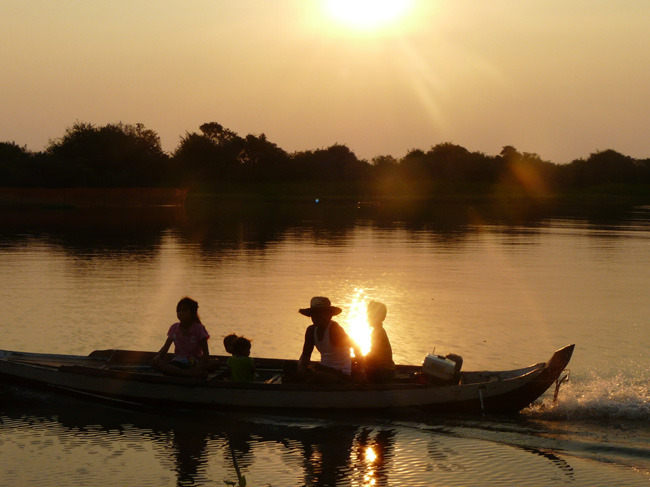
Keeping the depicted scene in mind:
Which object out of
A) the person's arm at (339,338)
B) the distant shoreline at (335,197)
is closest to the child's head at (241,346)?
the person's arm at (339,338)

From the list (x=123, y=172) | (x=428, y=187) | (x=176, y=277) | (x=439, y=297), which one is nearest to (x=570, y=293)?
(x=439, y=297)

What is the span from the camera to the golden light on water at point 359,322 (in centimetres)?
1775

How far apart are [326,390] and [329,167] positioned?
434ft

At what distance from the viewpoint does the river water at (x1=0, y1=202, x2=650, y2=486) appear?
10.7 metres

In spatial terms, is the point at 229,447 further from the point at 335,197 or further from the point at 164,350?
the point at 335,197

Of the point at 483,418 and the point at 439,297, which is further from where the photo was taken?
the point at 439,297

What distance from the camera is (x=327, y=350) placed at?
1283 cm

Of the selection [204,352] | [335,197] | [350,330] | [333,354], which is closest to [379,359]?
[333,354]

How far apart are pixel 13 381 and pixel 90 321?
19.7 ft

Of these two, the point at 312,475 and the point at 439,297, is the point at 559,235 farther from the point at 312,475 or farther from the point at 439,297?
the point at 312,475

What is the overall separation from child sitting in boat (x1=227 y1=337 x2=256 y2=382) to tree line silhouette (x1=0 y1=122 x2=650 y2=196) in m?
86.0

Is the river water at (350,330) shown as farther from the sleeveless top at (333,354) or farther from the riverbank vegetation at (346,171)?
the riverbank vegetation at (346,171)

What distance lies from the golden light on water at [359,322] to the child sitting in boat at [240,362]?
3.49m

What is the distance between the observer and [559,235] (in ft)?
158
